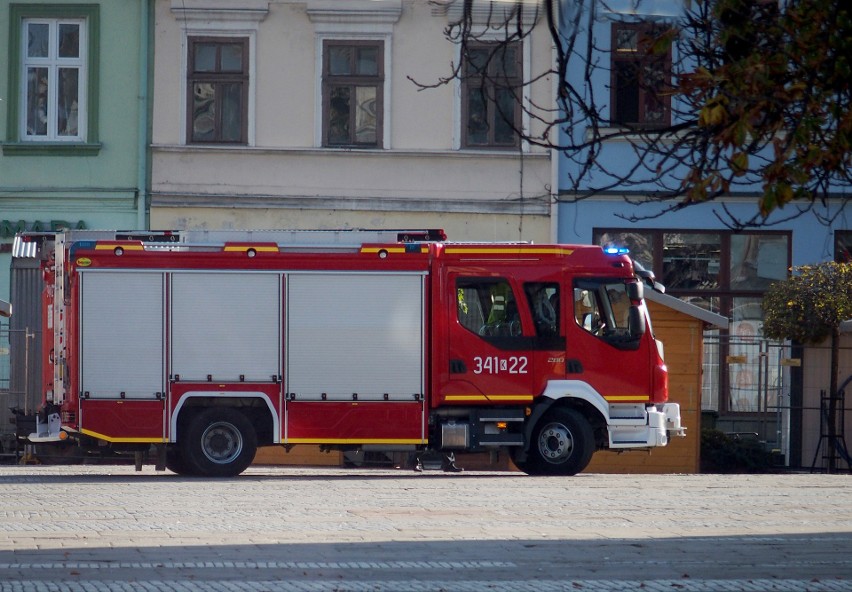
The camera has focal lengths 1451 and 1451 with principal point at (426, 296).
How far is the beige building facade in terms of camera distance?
23.9m

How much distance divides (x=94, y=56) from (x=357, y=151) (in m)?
4.57

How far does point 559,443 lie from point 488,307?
1.81 m

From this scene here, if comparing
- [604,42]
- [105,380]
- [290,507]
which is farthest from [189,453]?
[604,42]

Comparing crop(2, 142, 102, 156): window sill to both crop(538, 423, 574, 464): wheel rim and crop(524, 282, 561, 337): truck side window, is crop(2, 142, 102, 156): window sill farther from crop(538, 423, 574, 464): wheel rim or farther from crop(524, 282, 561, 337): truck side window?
crop(538, 423, 574, 464): wheel rim

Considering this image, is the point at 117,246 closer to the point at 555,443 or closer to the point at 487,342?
the point at 487,342

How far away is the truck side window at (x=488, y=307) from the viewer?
17.1 metres

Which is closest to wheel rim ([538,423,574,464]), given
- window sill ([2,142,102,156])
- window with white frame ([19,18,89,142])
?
window sill ([2,142,102,156])

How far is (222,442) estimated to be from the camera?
55.5 ft

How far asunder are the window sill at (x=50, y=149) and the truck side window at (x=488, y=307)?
29.8ft

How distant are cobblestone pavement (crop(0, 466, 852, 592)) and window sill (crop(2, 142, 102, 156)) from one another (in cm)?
869

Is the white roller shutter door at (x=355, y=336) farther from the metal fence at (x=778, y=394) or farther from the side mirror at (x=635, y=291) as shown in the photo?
the metal fence at (x=778, y=394)

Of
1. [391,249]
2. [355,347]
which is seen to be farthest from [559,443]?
[391,249]

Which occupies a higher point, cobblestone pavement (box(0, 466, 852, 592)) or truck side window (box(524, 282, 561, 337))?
truck side window (box(524, 282, 561, 337))

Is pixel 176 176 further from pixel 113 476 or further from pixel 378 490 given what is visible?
pixel 378 490
